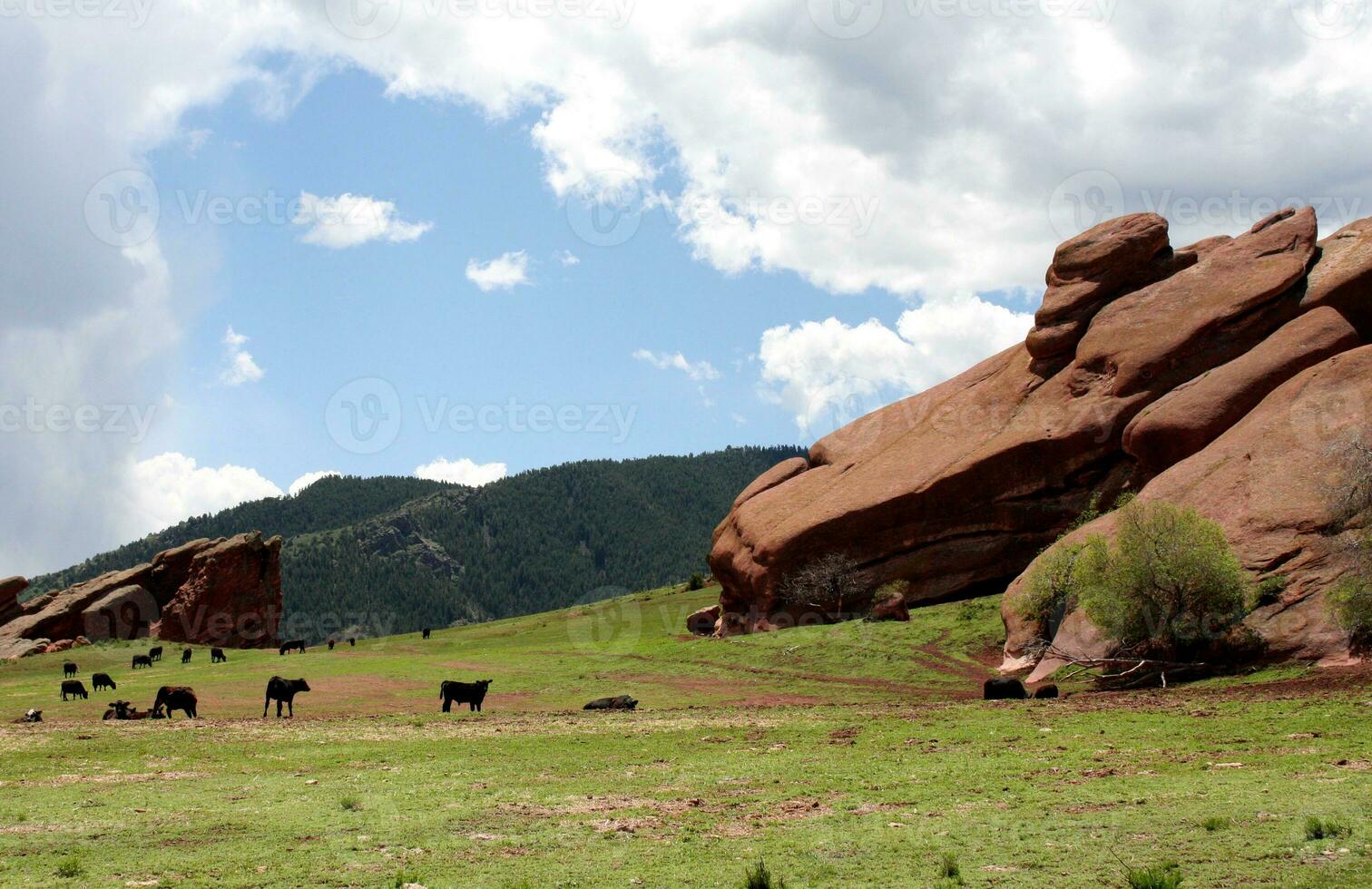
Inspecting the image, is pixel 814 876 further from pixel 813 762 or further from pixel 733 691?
pixel 733 691

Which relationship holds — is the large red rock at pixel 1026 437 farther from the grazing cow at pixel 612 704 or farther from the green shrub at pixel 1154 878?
the green shrub at pixel 1154 878

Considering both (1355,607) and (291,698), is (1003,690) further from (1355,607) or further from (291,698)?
(291,698)

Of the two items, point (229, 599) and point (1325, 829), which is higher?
point (229, 599)

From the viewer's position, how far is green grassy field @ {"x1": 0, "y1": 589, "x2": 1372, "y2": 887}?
44.7ft

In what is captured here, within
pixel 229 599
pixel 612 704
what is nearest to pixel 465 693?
pixel 612 704

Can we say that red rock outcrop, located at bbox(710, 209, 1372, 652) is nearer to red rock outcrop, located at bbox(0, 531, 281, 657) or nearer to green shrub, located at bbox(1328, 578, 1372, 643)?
green shrub, located at bbox(1328, 578, 1372, 643)

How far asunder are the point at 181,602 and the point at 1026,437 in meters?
77.4

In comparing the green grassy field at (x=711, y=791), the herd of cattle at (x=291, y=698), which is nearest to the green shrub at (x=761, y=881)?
the green grassy field at (x=711, y=791)

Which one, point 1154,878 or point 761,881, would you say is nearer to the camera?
point 1154,878

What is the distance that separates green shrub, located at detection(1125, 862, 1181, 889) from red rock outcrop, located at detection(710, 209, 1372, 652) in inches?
1789

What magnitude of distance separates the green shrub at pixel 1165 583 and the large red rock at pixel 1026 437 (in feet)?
74.0

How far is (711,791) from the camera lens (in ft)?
65.6

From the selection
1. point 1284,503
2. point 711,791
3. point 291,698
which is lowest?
point 711,791

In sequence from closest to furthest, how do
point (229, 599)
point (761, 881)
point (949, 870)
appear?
1. point (761, 881)
2. point (949, 870)
3. point (229, 599)
